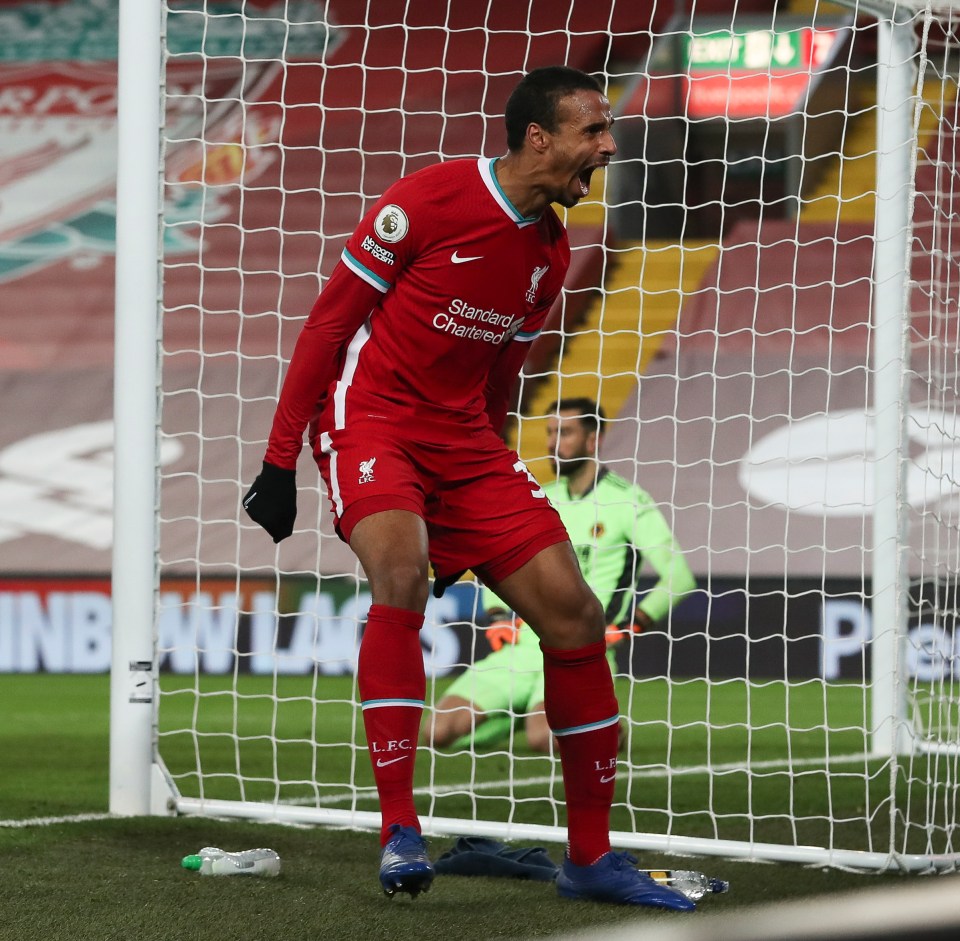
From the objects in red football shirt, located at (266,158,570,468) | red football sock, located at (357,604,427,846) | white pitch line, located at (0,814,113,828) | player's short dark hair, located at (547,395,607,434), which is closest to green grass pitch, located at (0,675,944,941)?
white pitch line, located at (0,814,113,828)

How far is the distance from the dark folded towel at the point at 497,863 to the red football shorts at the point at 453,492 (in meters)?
0.67

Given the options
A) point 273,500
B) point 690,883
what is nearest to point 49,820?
point 273,500

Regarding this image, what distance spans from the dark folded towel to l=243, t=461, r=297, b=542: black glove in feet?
2.75

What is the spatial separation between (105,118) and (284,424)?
33.7 ft

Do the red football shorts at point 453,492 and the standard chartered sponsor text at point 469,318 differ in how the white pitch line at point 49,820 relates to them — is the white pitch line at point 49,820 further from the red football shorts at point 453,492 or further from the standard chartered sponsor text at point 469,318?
the standard chartered sponsor text at point 469,318

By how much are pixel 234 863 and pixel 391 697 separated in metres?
0.70

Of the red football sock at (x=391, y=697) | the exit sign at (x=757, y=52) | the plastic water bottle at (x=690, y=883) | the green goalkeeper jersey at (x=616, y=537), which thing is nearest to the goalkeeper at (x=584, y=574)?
the green goalkeeper jersey at (x=616, y=537)

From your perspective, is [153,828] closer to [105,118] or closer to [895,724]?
[895,724]

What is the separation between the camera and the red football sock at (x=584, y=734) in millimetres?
2941

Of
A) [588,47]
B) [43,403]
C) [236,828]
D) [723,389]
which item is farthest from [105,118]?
[236,828]

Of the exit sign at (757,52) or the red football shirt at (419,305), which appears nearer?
the red football shirt at (419,305)

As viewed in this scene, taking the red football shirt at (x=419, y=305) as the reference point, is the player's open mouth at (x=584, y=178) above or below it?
above

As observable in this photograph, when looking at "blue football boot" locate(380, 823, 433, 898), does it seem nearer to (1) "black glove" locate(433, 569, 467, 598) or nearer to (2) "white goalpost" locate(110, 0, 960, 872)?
(1) "black glove" locate(433, 569, 467, 598)

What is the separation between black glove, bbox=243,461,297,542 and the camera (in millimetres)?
2928
